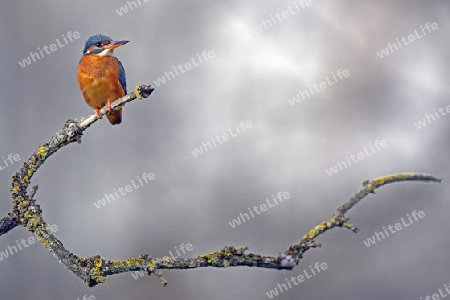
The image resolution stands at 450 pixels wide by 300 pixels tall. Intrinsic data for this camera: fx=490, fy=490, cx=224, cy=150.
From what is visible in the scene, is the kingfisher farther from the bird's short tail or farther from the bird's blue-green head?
the bird's short tail

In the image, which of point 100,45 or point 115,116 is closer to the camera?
point 100,45

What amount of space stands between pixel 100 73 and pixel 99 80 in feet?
0.16

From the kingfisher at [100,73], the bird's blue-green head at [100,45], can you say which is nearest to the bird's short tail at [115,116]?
the kingfisher at [100,73]

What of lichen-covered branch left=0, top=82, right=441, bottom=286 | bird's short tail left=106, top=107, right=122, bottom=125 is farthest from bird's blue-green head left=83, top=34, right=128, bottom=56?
lichen-covered branch left=0, top=82, right=441, bottom=286

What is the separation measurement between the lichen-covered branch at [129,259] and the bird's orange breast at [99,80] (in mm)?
982

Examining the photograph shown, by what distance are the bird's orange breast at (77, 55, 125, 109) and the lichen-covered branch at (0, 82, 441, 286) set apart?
0.98m

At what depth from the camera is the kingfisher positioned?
8.91 ft

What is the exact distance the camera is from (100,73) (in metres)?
2.77

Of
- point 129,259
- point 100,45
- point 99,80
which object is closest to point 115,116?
point 99,80

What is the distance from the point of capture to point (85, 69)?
2801 mm

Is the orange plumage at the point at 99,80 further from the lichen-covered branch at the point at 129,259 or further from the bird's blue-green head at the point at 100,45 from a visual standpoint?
the lichen-covered branch at the point at 129,259

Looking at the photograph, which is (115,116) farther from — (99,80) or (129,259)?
(129,259)

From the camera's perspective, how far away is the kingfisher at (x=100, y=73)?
2717 mm

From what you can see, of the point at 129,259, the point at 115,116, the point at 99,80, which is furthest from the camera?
the point at 115,116
